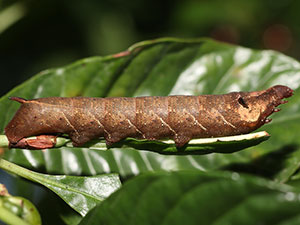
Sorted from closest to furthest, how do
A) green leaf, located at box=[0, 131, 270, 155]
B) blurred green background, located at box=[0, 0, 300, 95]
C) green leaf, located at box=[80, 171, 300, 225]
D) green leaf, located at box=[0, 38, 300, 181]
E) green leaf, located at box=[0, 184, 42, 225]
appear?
green leaf, located at box=[80, 171, 300, 225] → green leaf, located at box=[0, 184, 42, 225] → green leaf, located at box=[0, 131, 270, 155] → green leaf, located at box=[0, 38, 300, 181] → blurred green background, located at box=[0, 0, 300, 95]

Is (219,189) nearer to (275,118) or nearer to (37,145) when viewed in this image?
(37,145)

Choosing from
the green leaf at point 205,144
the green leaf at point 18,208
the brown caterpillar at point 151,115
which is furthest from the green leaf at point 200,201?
the brown caterpillar at point 151,115

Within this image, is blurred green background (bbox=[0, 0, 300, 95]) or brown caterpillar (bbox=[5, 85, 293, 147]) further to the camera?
blurred green background (bbox=[0, 0, 300, 95])

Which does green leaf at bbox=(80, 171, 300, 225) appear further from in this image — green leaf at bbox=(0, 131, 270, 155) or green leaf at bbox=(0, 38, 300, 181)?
green leaf at bbox=(0, 38, 300, 181)

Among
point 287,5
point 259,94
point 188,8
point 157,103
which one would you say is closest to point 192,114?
point 157,103

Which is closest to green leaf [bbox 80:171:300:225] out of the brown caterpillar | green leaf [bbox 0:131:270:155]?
green leaf [bbox 0:131:270:155]

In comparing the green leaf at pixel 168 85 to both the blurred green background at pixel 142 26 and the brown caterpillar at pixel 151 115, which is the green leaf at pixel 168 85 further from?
the blurred green background at pixel 142 26
